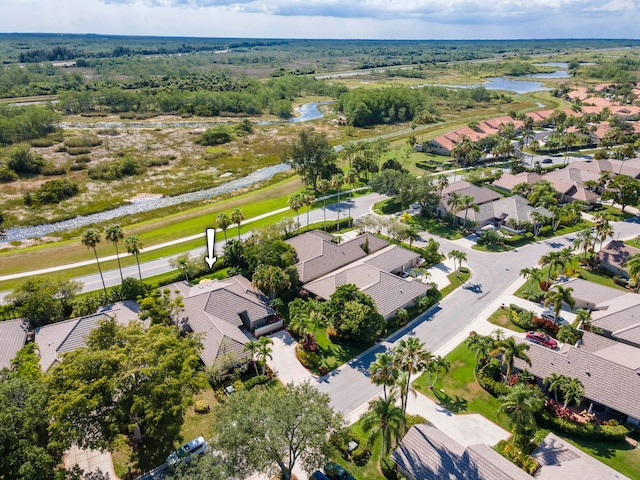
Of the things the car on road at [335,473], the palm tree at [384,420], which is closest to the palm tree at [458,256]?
the palm tree at [384,420]

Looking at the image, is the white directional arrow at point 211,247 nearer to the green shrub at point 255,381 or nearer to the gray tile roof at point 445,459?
the green shrub at point 255,381

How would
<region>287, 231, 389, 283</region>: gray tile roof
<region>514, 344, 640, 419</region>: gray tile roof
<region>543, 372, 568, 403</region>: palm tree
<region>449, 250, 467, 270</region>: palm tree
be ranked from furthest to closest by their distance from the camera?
<region>449, 250, 467, 270</region>: palm tree, <region>287, 231, 389, 283</region>: gray tile roof, <region>543, 372, 568, 403</region>: palm tree, <region>514, 344, 640, 419</region>: gray tile roof

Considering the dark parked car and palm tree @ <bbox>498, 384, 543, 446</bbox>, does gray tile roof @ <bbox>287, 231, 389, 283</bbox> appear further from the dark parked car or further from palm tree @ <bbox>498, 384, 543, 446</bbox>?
palm tree @ <bbox>498, 384, 543, 446</bbox>

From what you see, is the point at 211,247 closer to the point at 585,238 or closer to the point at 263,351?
the point at 263,351

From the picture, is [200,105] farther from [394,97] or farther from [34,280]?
[34,280]

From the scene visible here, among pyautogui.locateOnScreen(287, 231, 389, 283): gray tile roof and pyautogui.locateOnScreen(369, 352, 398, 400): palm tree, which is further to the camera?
pyautogui.locateOnScreen(287, 231, 389, 283): gray tile roof

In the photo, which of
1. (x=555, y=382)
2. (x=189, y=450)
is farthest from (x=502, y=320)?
(x=189, y=450)

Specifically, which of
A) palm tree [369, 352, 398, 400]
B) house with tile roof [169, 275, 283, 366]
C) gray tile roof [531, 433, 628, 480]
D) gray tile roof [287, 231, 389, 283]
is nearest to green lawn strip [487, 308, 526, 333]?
gray tile roof [531, 433, 628, 480]
